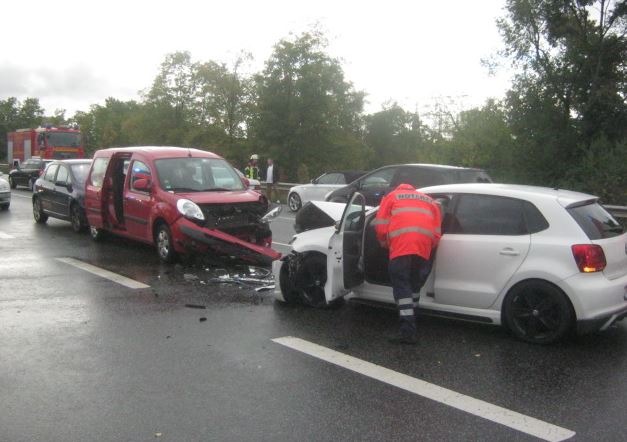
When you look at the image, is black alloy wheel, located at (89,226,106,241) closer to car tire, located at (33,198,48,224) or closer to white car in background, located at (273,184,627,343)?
car tire, located at (33,198,48,224)

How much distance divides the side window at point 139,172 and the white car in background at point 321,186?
9593 mm

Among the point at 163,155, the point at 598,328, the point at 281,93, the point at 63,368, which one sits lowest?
the point at 63,368

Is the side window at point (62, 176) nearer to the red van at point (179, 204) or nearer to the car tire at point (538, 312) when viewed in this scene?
the red van at point (179, 204)

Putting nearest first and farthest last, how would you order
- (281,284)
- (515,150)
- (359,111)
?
(281,284) → (515,150) → (359,111)

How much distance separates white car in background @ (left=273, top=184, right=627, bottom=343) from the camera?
17.8 ft

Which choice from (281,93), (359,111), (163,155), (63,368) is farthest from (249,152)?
(63,368)

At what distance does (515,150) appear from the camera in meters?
24.6

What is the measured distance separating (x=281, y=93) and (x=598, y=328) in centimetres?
3571

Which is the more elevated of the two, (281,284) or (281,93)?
(281,93)

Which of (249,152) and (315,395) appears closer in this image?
(315,395)

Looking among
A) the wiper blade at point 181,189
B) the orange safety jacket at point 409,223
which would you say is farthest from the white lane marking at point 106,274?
the orange safety jacket at point 409,223

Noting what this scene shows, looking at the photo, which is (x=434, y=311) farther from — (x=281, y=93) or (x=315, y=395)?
(x=281, y=93)

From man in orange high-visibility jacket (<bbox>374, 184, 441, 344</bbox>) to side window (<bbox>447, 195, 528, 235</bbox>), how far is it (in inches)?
13.8

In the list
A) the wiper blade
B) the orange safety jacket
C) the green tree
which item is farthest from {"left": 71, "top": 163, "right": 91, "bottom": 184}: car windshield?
the green tree
